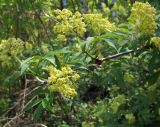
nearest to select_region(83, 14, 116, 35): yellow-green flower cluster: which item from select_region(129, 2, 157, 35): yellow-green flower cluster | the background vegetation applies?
→ the background vegetation

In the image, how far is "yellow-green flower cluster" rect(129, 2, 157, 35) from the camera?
1.95 metres

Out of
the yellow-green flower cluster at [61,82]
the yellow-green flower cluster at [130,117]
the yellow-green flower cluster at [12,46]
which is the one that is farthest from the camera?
the yellow-green flower cluster at [130,117]

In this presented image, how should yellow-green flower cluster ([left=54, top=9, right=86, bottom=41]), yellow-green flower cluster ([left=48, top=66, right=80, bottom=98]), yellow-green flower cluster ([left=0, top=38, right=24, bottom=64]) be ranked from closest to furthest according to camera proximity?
yellow-green flower cluster ([left=48, top=66, right=80, bottom=98])
yellow-green flower cluster ([left=54, top=9, right=86, bottom=41])
yellow-green flower cluster ([left=0, top=38, right=24, bottom=64])

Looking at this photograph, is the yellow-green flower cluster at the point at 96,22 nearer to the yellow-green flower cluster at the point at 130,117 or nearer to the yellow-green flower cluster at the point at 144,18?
the yellow-green flower cluster at the point at 144,18

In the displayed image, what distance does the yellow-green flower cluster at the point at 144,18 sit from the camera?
1.95 metres

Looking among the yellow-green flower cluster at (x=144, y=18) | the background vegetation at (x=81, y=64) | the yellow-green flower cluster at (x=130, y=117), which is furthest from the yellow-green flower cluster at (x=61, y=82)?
the yellow-green flower cluster at (x=130, y=117)

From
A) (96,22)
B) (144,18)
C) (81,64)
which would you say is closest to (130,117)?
(81,64)

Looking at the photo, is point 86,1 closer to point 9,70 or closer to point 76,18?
point 9,70

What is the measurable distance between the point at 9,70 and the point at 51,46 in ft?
1.45

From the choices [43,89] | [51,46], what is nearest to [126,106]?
[51,46]

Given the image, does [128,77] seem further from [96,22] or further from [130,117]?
[96,22]

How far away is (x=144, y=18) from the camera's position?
1963mm

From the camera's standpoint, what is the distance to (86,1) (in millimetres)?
4562

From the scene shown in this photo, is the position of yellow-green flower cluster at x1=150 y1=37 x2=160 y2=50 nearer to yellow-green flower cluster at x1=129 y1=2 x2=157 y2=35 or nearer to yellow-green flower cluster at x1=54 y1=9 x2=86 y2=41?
yellow-green flower cluster at x1=129 y1=2 x2=157 y2=35
